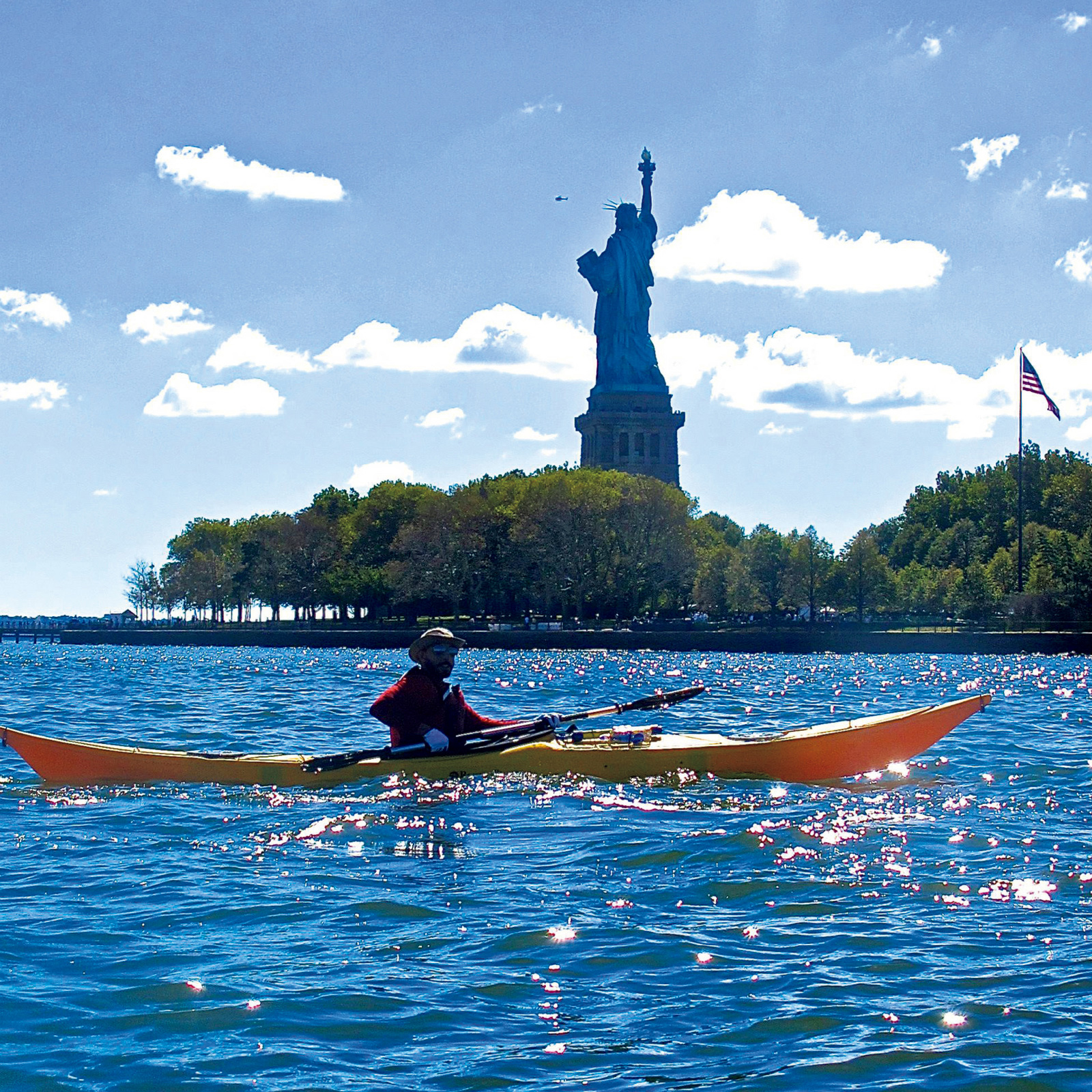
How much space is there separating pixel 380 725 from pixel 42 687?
2543cm

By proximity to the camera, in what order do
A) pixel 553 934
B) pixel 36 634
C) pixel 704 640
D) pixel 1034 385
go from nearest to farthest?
1. pixel 553 934
2. pixel 1034 385
3. pixel 704 640
4. pixel 36 634

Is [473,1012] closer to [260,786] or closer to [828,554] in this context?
[260,786]

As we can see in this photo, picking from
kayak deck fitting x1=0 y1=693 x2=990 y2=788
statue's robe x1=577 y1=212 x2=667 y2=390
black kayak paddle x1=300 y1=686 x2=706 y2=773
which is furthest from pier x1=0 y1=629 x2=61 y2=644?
black kayak paddle x1=300 y1=686 x2=706 y2=773

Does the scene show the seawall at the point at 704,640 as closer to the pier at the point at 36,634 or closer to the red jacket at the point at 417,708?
the pier at the point at 36,634

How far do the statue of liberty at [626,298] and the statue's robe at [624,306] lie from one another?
2.9 inches

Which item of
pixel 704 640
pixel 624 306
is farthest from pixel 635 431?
pixel 704 640

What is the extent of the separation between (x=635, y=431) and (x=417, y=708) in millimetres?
137436

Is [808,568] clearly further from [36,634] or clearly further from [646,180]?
[36,634]

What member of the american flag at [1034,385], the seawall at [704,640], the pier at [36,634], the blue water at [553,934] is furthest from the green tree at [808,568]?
the blue water at [553,934]

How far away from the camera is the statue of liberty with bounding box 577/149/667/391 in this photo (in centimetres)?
14925

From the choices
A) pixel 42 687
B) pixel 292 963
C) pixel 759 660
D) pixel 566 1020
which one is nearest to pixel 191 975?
pixel 292 963

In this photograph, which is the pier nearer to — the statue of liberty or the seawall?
the seawall

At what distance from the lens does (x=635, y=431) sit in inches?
6053

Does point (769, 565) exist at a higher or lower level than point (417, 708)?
higher
